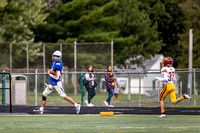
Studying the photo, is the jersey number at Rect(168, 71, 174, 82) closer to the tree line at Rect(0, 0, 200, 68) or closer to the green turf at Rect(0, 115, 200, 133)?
the green turf at Rect(0, 115, 200, 133)

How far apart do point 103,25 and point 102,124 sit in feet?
112

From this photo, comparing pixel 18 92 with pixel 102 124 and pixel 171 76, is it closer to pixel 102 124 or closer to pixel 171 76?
pixel 171 76

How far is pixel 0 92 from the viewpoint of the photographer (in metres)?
25.5

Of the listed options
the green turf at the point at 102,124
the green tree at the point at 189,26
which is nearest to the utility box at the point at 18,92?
the green turf at the point at 102,124

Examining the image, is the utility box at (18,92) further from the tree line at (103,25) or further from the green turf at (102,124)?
the tree line at (103,25)

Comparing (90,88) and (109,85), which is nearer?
(109,85)

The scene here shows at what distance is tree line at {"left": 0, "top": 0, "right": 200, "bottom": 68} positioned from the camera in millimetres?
37594

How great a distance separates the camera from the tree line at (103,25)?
123ft

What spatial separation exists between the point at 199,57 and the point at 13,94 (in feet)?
115

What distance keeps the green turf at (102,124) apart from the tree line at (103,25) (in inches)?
705

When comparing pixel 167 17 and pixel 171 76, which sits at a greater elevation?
pixel 167 17

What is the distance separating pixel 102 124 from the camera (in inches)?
535

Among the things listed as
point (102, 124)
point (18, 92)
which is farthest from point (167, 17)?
point (102, 124)

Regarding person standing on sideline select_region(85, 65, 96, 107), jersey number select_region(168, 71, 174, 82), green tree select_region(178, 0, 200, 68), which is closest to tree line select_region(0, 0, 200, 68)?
green tree select_region(178, 0, 200, 68)
